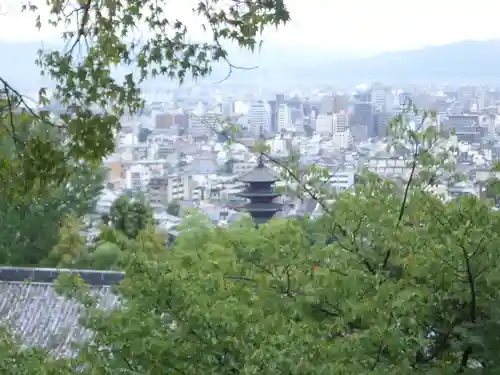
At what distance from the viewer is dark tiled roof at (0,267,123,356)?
8125 millimetres

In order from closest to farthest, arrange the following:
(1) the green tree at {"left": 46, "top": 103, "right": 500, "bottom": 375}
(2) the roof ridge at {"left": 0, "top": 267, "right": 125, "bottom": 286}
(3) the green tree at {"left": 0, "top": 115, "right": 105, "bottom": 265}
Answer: (1) the green tree at {"left": 46, "top": 103, "right": 500, "bottom": 375}
(2) the roof ridge at {"left": 0, "top": 267, "right": 125, "bottom": 286}
(3) the green tree at {"left": 0, "top": 115, "right": 105, "bottom": 265}

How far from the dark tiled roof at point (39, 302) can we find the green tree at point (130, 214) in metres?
4.82

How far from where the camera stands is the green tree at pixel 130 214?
13938 mm

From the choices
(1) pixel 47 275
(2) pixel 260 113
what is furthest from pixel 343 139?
(1) pixel 47 275

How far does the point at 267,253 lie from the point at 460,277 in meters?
0.75

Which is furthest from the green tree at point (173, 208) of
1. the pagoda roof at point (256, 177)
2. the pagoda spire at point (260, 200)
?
the pagoda roof at point (256, 177)

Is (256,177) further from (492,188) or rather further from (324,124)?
(492,188)

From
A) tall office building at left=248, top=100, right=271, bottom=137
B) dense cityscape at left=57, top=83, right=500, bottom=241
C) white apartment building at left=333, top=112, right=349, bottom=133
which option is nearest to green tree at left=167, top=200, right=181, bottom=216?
dense cityscape at left=57, top=83, right=500, bottom=241

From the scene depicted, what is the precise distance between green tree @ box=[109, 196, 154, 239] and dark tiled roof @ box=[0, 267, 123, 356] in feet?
15.8

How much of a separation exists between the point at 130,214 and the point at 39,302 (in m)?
5.32

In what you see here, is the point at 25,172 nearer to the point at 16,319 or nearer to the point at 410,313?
the point at 410,313

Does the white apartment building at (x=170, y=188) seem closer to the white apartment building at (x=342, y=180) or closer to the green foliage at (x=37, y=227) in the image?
the green foliage at (x=37, y=227)

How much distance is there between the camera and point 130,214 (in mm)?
13945

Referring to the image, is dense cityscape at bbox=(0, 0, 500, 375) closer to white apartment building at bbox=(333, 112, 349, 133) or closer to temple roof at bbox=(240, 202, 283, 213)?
white apartment building at bbox=(333, 112, 349, 133)
